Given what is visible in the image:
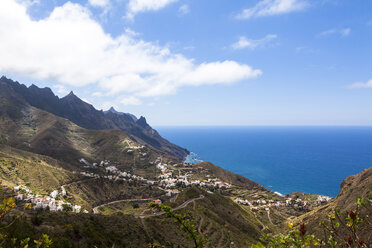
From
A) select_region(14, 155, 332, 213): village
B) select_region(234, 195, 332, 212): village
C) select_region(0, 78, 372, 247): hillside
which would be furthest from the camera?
select_region(234, 195, 332, 212): village

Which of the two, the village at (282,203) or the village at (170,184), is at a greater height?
the village at (170,184)

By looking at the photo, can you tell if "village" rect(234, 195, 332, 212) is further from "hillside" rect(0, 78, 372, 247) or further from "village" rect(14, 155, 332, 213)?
"hillside" rect(0, 78, 372, 247)

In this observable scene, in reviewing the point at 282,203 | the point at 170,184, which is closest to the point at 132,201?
the point at 170,184

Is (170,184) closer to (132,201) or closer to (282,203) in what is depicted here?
(132,201)

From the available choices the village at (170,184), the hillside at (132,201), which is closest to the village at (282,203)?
the village at (170,184)

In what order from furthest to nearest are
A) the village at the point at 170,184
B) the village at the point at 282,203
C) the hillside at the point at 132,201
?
the village at the point at 282,203 → the village at the point at 170,184 → the hillside at the point at 132,201

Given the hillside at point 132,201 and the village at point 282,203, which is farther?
the village at point 282,203

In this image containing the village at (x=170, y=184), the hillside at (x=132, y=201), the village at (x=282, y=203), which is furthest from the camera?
the village at (x=282, y=203)

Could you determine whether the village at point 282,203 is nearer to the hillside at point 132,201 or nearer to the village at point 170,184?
the village at point 170,184

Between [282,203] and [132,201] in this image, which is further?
[282,203]

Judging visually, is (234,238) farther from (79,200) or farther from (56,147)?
(56,147)

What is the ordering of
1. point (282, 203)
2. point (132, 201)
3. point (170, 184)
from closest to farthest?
point (132, 201), point (282, 203), point (170, 184)

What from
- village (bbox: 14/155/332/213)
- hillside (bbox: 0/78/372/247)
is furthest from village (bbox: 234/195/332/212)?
hillside (bbox: 0/78/372/247)

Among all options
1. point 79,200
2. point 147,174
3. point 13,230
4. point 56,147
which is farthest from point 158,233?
point 56,147
